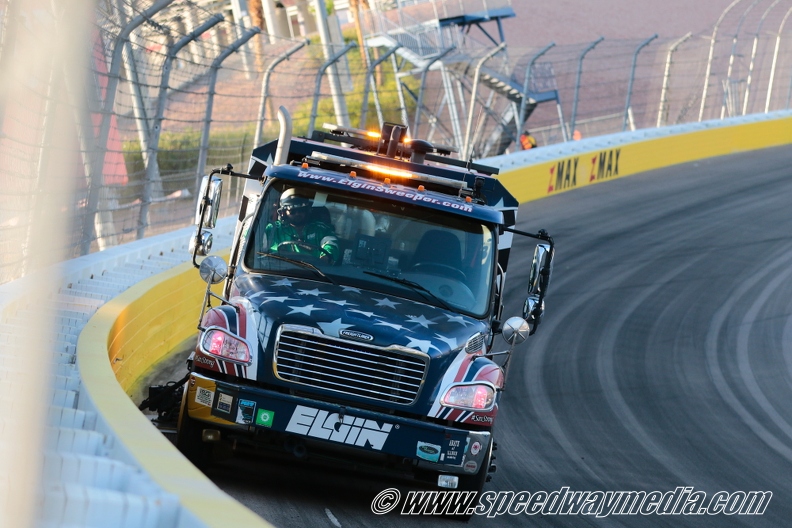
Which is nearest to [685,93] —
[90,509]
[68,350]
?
[68,350]

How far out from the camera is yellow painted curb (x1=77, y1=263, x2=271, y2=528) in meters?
4.23

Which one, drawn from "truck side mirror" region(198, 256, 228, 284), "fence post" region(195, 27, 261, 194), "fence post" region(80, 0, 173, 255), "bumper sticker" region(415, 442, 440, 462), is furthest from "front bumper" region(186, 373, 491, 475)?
"fence post" region(195, 27, 261, 194)

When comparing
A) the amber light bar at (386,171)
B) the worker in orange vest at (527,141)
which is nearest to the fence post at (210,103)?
the amber light bar at (386,171)

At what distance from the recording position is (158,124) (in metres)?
12.5

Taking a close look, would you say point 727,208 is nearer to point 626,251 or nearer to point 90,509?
point 626,251

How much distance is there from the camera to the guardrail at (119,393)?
4.11 m

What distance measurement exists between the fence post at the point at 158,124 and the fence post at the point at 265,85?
8.00 ft

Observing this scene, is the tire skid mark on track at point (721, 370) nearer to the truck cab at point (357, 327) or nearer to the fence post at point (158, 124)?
the truck cab at point (357, 327)

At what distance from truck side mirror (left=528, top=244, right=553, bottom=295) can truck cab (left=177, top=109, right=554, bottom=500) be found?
16 millimetres

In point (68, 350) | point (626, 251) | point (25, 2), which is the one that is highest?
point (25, 2)

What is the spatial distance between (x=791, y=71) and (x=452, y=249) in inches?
1041

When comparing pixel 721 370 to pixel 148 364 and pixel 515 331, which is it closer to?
pixel 515 331

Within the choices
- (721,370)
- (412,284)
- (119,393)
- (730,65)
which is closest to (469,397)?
(412,284)

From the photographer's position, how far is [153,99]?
1245 cm
